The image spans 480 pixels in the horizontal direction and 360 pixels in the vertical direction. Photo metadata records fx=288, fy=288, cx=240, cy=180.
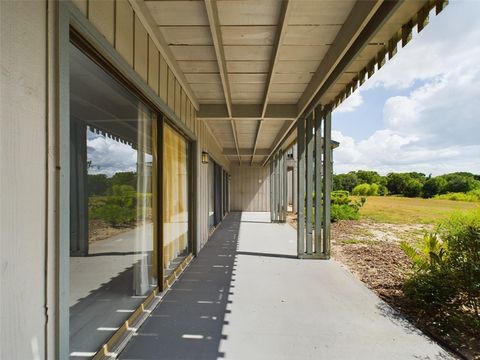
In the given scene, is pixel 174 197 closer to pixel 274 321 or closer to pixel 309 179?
pixel 274 321

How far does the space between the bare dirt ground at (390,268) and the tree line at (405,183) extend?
14.1 m

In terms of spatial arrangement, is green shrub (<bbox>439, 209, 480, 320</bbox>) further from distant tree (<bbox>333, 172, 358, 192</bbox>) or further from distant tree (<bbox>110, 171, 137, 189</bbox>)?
distant tree (<bbox>333, 172, 358, 192</bbox>)

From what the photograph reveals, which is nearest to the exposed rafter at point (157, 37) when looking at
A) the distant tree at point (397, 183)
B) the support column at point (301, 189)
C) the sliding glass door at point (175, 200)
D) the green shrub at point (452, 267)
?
the sliding glass door at point (175, 200)

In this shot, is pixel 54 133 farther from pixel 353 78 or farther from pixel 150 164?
pixel 353 78

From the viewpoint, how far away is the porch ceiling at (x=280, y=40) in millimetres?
2379

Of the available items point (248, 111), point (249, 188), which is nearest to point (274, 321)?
point (248, 111)

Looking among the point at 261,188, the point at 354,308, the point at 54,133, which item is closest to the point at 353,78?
the point at 354,308

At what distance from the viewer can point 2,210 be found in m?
1.09

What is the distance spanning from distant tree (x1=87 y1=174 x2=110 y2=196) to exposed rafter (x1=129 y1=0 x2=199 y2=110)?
4.59 feet

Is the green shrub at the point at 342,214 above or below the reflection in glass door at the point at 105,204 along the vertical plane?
below

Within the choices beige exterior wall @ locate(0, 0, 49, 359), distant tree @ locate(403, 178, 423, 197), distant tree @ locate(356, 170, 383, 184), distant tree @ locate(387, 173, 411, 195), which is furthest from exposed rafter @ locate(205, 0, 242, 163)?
distant tree @ locate(356, 170, 383, 184)

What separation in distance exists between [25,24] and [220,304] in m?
2.93

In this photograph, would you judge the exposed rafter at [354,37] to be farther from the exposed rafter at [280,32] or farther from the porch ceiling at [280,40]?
the exposed rafter at [280,32]

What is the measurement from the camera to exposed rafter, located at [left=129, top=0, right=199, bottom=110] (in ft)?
7.76
